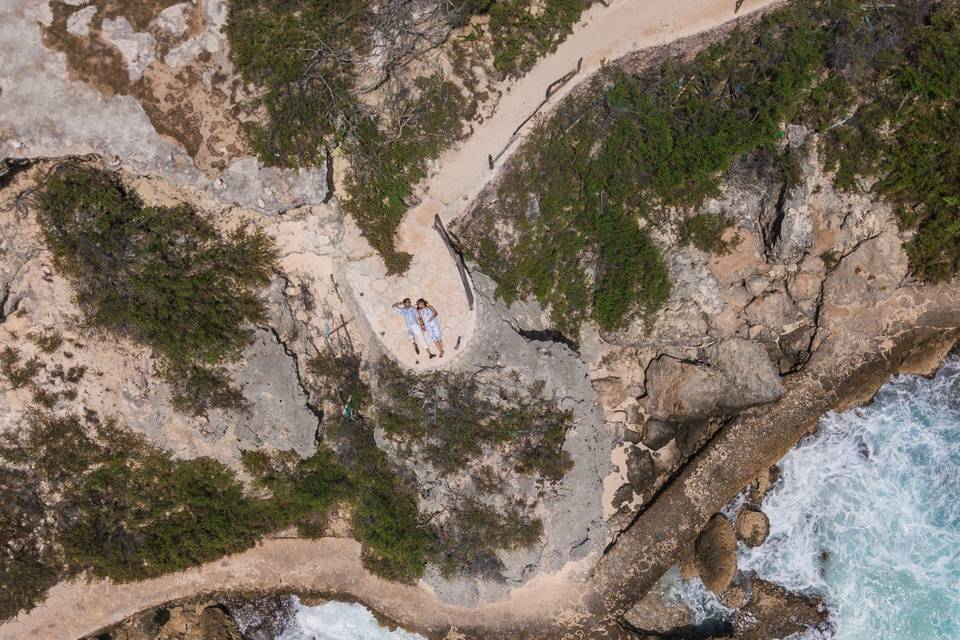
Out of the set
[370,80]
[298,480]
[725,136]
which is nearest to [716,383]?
[725,136]

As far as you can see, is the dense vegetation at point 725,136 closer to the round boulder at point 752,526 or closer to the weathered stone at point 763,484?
the weathered stone at point 763,484

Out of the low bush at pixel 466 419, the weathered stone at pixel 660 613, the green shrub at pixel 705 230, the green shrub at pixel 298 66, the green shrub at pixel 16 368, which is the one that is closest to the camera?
the green shrub at pixel 298 66

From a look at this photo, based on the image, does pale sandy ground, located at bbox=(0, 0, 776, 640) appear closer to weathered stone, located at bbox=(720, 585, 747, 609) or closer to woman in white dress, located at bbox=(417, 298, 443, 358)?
woman in white dress, located at bbox=(417, 298, 443, 358)

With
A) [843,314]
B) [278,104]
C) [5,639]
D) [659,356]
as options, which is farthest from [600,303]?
[5,639]

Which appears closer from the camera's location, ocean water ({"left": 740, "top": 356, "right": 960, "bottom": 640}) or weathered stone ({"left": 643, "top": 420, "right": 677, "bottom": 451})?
ocean water ({"left": 740, "top": 356, "right": 960, "bottom": 640})

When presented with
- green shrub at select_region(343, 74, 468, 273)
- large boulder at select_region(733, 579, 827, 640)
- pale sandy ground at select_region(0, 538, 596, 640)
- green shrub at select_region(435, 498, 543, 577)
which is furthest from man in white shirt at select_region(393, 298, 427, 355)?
large boulder at select_region(733, 579, 827, 640)

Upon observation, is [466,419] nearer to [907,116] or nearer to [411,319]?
[411,319]

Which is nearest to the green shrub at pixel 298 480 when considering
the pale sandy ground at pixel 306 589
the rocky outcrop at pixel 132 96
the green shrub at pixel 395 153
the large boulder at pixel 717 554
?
the pale sandy ground at pixel 306 589
